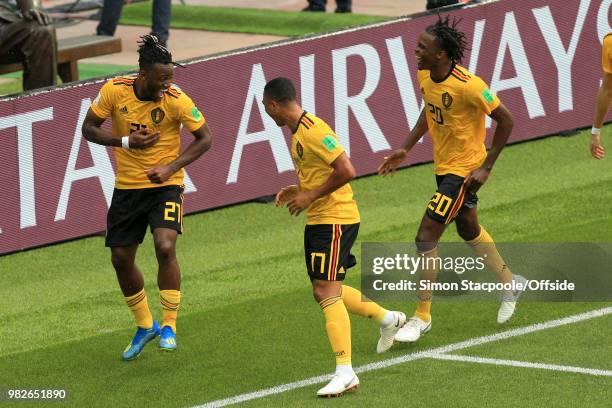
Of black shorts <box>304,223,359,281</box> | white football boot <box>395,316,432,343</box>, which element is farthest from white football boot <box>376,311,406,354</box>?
black shorts <box>304,223,359,281</box>

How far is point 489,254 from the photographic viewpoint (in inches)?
440

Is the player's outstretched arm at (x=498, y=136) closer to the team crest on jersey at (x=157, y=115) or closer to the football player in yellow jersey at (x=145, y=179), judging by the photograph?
the football player in yellow jersey at (x=145, y=179)

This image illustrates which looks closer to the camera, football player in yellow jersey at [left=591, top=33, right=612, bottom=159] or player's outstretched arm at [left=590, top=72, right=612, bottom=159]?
football player in yellow jersey at [left=591, top=33, right=612, bottom=159]

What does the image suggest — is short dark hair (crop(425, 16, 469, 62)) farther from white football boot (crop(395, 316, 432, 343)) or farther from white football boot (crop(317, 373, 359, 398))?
white football boot (crop(317, 373, 359, 398))

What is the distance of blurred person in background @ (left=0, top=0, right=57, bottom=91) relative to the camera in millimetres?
16781

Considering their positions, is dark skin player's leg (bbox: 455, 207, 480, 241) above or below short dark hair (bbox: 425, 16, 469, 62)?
below

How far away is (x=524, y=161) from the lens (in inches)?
647

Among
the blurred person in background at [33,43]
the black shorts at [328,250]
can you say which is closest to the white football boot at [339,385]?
the black shorts at [328,250]

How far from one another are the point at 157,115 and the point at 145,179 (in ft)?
1.57

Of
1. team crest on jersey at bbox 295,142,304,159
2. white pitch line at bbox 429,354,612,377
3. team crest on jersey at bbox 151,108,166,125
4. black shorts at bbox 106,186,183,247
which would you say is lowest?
white pitch line at bbox 429,354,612,377

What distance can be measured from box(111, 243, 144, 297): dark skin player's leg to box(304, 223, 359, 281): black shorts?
1593 mm

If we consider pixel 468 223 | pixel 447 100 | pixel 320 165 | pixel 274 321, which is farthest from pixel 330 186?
pixel 274 321

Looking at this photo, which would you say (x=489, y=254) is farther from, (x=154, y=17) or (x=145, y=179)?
(x=154, y=17)

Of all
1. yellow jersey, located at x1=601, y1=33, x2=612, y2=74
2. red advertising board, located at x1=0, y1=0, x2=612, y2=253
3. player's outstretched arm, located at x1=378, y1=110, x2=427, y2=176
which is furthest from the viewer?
red advertising board, located at x1=0, y1=0, x2=612, y2=253
